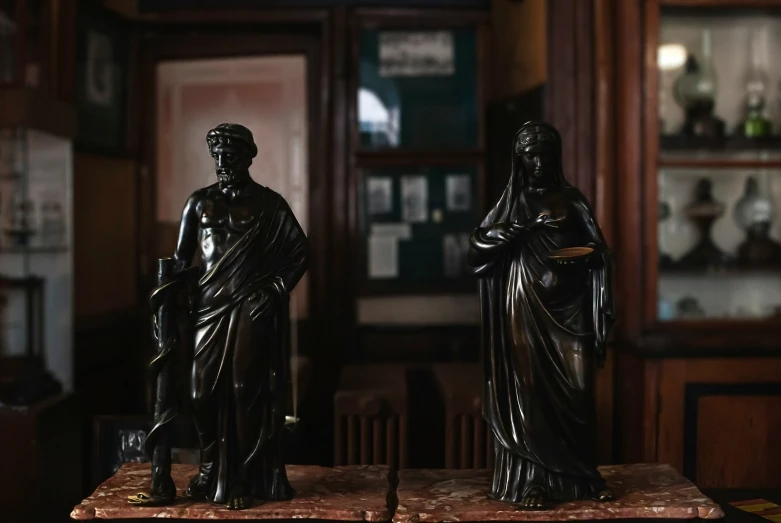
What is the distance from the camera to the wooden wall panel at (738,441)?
9.73ft

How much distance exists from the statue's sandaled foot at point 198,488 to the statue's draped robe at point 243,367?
0.07 ft

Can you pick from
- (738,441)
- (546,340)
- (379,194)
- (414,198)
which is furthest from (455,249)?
(546,340)

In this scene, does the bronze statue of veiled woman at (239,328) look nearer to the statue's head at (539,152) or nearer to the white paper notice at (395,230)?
the statue's head at (539,152)

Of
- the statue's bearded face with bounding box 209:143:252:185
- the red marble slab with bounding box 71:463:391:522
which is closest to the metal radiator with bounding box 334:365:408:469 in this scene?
the red marble slab with bounding box 71:463:391:522

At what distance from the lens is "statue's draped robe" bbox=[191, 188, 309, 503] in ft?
6.72

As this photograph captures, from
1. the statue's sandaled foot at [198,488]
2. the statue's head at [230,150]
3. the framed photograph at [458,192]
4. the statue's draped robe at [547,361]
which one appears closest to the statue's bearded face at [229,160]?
the statue's head at [230,150]

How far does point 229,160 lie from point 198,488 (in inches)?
34.9

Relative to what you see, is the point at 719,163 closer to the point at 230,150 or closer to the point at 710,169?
the point at 710,169

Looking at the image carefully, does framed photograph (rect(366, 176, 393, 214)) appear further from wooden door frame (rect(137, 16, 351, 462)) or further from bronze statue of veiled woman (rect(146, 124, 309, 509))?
bronze statue of veiled woman (rect(146, 124, 309, 509))

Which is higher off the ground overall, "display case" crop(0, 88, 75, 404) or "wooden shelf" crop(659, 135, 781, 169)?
"wooden shelf" crop(659, 135, 781, 169)

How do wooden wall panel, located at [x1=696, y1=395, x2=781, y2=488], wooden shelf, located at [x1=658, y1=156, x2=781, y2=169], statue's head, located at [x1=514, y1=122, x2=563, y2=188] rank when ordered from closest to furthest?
statue's head, located at [x1=514, y1=122, x2=563, y2=188] < wooden wall panel, located at [x1=696, y1=395, x2=781, y2=488] < wooden shelf, located at [x1=658, y1=156, x2=781, y2=169]

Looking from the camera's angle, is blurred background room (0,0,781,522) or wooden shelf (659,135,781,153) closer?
blurred background room (0,0,781,522)

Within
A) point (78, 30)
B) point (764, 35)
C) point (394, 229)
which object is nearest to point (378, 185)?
point (394, 229)

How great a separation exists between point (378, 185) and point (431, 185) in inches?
10.4
